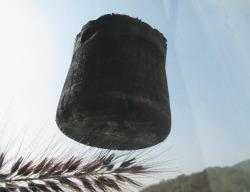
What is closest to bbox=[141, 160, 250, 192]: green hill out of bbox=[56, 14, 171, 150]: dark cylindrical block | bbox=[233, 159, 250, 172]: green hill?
bbox=[233, 159, 250, 172]: green hill

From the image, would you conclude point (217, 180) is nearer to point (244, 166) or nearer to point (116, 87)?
point (244, 166)

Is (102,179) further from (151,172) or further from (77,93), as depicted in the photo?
(77,93)

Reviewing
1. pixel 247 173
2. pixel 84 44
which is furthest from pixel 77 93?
pixel 247 173

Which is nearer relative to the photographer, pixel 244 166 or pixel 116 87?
pixel 116 87

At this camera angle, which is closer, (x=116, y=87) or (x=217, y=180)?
(x=116, y=87)

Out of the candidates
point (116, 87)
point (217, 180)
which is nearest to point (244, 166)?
Result: point (217, 180)

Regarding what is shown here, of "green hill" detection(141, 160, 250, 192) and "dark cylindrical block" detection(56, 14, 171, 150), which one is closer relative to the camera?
"dark cylindrical block" detection(56, 14, 171, 150)

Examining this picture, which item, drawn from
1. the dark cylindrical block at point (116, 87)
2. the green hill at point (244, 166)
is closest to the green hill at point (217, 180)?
the green hill at point (244, 166)

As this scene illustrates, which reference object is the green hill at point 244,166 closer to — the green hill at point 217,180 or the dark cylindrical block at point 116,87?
the green hill at point 217,180

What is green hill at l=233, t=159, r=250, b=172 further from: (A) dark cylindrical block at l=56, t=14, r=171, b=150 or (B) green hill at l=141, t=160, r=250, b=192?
(A) dark cylindrical block at l=56, t=14, r=171, b=150
